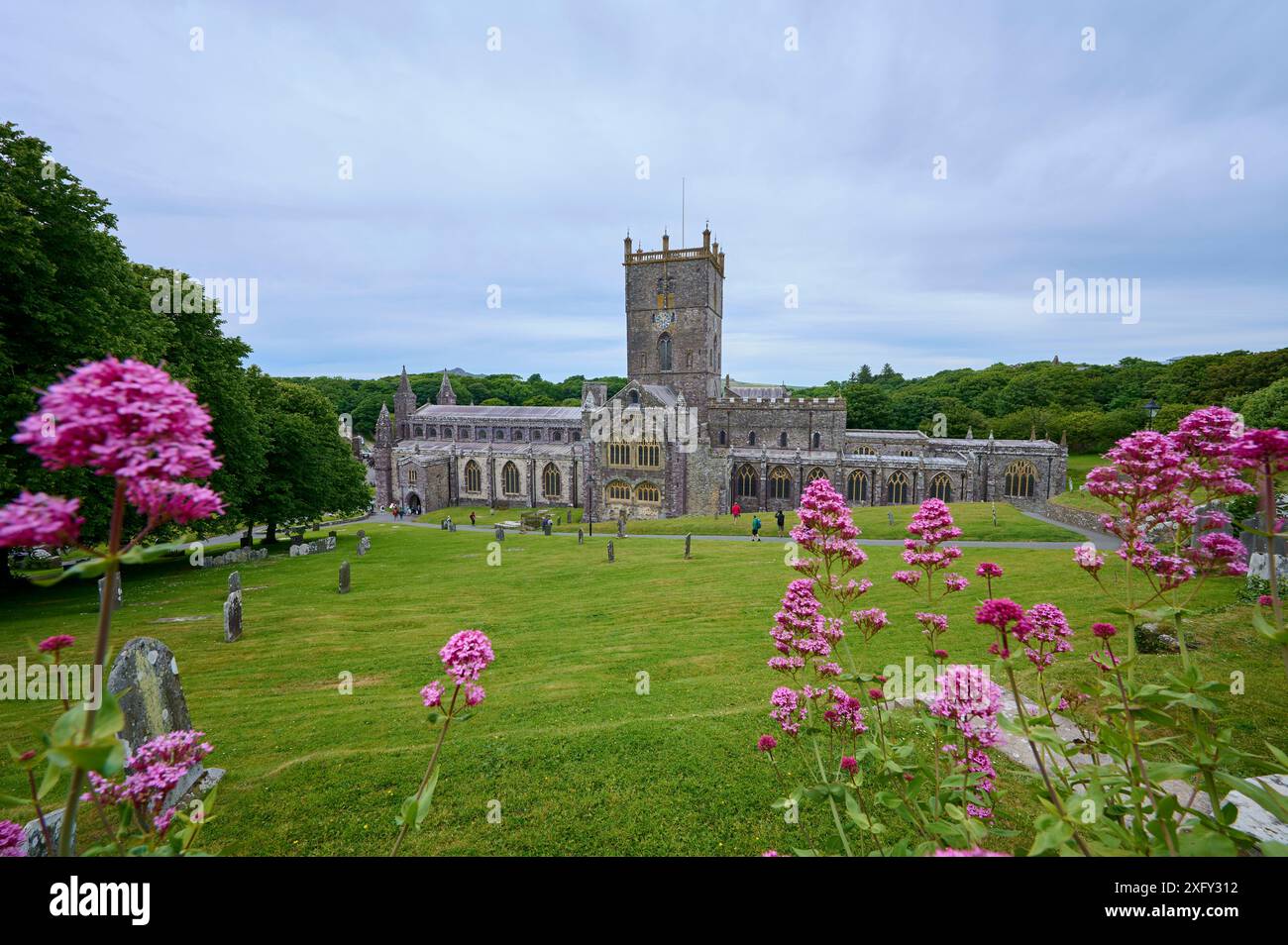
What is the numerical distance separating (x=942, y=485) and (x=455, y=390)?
91.5 m

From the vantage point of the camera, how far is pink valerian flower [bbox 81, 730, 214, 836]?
9.20 feet

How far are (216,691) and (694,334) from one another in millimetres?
42947

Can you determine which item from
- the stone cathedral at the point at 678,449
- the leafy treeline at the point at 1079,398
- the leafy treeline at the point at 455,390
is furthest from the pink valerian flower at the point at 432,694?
the leafy treeline at the point at 455,390

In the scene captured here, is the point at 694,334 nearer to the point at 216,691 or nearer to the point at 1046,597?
the point at 1046,597

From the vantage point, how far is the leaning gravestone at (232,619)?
1279 centimetres

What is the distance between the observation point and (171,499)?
6.77 ft

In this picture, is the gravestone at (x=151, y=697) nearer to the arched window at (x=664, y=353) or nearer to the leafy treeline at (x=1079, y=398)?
the arched window at (x=664, y=353)

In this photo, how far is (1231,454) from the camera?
3.36 metres

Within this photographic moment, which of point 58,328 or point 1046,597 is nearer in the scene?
point 58,328

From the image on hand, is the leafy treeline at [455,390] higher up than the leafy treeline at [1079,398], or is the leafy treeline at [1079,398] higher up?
the leafy treeline at [455,390]

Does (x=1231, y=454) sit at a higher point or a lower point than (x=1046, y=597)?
higher

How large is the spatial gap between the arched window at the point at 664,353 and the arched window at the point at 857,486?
17.7 m

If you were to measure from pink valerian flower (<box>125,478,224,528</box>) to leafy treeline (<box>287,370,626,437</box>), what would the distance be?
94033 mm
